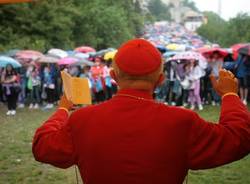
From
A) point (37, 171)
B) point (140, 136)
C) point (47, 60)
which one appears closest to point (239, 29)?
point (47, 60)

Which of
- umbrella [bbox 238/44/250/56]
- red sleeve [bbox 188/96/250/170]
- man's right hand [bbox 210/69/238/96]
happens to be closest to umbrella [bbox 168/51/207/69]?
umbrella [bbox 238/44/250/56]

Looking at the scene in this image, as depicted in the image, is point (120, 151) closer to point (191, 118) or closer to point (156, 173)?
point (156, 173)

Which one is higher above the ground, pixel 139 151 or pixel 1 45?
pixel 139 151

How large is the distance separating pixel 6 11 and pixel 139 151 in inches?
1196

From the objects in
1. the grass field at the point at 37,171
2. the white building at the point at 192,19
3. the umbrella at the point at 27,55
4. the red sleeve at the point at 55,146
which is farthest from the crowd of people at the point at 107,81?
the white building at the point at 192,19

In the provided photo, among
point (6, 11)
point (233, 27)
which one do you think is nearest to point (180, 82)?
point (6, 11)

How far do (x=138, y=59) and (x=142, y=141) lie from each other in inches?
17.4

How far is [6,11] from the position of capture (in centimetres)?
3216

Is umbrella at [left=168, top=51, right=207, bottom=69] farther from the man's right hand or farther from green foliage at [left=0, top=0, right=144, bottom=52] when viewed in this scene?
the man's right hand

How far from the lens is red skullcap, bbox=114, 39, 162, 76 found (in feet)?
9.95

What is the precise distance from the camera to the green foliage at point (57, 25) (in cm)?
3194

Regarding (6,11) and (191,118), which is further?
(6,11)

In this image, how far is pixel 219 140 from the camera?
3.02m

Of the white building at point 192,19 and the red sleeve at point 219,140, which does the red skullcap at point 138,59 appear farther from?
the white building at point 192,19
